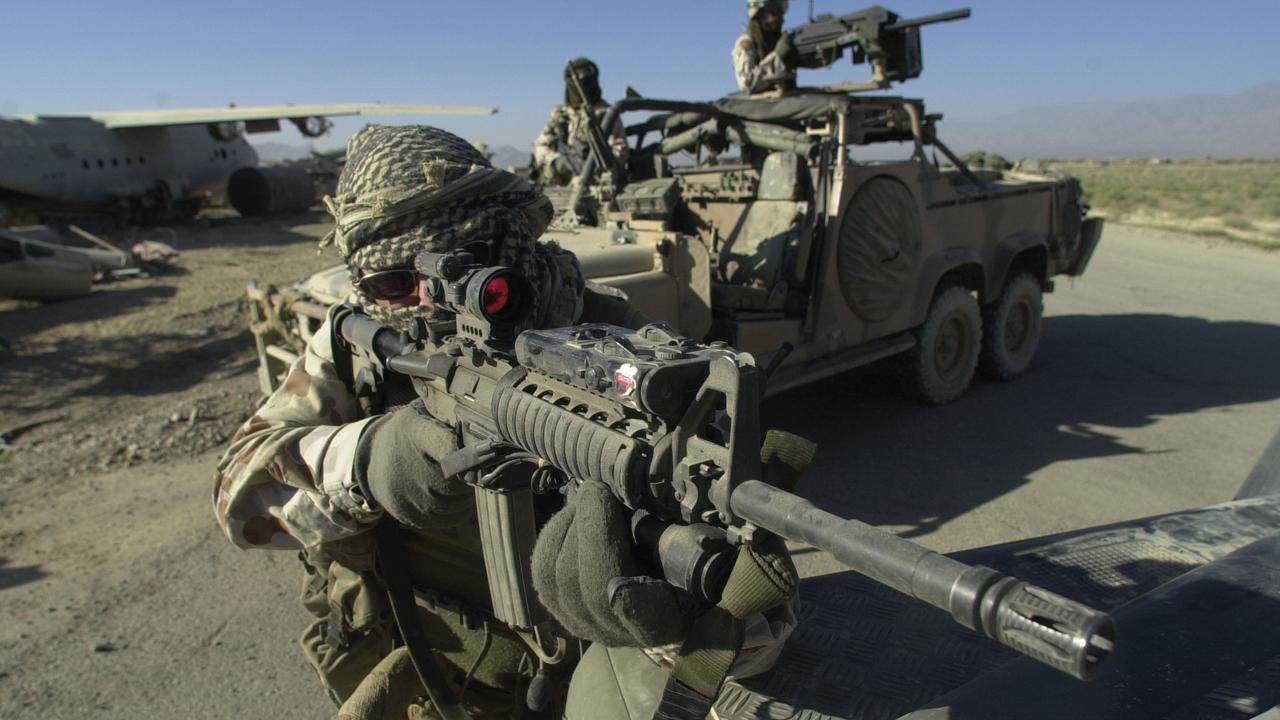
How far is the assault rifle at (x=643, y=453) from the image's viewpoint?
0.88 m

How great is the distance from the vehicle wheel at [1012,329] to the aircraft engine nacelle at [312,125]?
1978 centimetres

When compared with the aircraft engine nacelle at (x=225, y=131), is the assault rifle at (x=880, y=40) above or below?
below

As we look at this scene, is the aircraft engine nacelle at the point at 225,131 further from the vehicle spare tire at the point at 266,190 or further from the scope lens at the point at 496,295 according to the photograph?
the scope lens at the point at 496,295

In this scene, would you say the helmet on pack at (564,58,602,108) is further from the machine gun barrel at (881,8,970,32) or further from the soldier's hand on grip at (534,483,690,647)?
the soldier's hand on grip at (534,483,690,647)

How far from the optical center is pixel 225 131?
2117cm

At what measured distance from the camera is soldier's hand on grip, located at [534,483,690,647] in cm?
126

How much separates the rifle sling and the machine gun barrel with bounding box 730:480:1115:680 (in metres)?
1.56

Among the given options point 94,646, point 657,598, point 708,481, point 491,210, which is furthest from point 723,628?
point 94,646

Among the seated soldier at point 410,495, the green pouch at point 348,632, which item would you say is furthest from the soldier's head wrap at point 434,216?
the green pouch at point 348,632

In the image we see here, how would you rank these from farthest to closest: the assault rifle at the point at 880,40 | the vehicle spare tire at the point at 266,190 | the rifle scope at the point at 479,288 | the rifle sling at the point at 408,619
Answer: the vehicle spare tire at the point at 266,190 < the assault rifle at the point at 880,40 < the rifle sling at the point at 408,619 < the rifle scope at the point at 479,288

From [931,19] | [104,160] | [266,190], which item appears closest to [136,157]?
[104,160]

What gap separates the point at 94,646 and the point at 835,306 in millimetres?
4625

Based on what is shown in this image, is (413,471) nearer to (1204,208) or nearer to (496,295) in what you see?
(496,295)

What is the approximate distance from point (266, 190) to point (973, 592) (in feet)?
71.0
